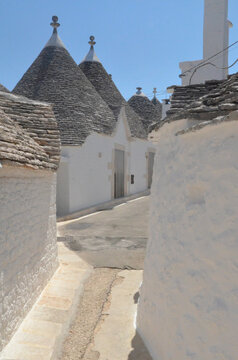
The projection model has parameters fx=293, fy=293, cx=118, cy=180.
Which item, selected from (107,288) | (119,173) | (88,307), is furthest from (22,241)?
(119,173)

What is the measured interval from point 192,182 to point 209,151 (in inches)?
14.8

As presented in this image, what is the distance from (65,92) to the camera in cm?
1266

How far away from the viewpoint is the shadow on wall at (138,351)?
3531mm

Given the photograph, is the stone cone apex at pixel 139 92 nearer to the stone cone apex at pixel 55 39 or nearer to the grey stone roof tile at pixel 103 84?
the grey stone roof tile at pixel 103 84

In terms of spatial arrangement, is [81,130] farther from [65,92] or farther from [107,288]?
[107,288]

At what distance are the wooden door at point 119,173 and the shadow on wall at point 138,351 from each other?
11952mm

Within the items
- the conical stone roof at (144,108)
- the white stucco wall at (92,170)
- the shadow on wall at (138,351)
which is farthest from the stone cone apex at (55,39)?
the shadow on wall at (138,351)

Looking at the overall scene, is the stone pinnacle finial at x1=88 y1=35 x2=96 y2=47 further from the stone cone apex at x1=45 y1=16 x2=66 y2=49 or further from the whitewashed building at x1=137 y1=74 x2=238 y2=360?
the whitewashed building at x1=137 y1=74 x2=238 y2=360

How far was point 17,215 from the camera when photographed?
413 cm

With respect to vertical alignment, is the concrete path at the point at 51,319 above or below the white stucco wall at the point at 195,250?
below

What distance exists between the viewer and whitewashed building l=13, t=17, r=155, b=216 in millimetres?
11453

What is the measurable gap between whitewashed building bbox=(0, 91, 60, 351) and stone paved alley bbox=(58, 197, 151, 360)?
0.86 m

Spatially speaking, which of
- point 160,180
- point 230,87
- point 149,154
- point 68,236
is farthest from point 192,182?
point 149,154

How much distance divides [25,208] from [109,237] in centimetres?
478
